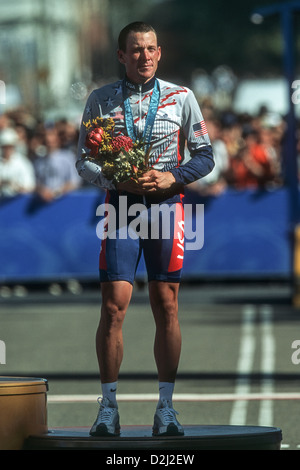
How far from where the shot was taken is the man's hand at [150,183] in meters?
6.27

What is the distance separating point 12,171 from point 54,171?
2.13 ft

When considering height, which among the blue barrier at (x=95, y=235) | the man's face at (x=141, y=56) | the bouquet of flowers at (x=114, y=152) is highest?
the blue barrier at (x=95, y=235)

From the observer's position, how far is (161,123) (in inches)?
253

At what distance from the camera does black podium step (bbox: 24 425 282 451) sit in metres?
6.05

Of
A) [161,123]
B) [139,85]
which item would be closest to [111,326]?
[161,123]

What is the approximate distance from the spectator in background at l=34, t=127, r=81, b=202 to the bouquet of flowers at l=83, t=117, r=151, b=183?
43.2 feet

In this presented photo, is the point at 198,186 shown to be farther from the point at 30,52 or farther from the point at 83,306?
the point at 30,52

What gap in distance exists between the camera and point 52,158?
64.1 feet

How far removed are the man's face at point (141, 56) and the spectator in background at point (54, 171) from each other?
13.1 metres

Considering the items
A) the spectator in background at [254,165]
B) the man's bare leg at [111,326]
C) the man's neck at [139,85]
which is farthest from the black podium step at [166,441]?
the spectator in background at [254,165]

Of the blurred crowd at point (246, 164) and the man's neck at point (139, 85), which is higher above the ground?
the blurred crowd at point (246, 164)

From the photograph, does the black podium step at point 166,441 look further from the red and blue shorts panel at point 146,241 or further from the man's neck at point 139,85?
the man's neck at point 139,85

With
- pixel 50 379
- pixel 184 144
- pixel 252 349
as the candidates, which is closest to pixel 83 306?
pixel 252 349

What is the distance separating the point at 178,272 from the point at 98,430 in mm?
838
